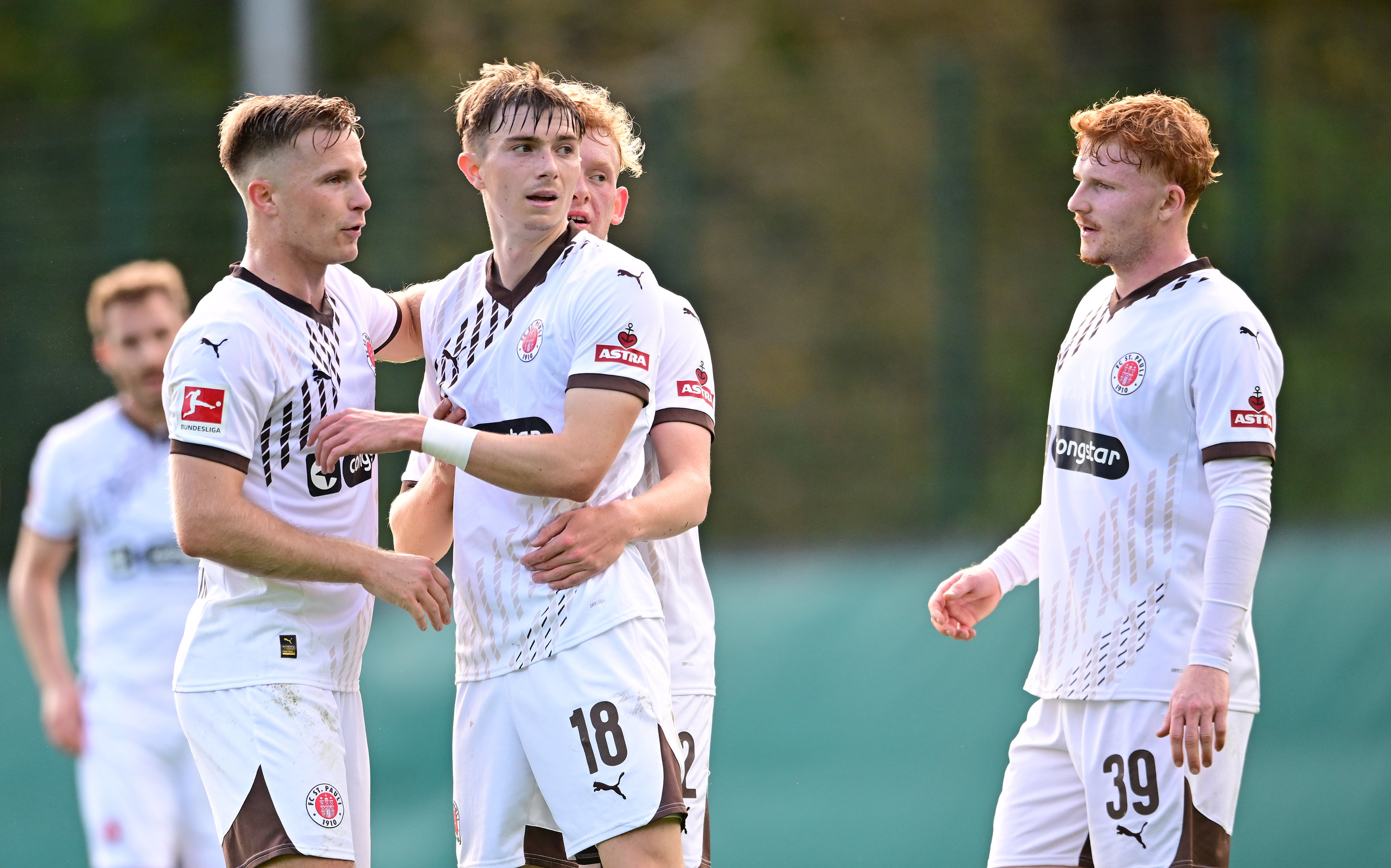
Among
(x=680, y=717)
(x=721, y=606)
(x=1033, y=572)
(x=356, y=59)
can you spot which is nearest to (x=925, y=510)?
(x=721, y=606)

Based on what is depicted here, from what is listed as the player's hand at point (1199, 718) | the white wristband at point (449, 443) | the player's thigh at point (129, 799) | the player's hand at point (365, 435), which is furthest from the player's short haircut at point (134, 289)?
the player's hand at point (1199, 718)

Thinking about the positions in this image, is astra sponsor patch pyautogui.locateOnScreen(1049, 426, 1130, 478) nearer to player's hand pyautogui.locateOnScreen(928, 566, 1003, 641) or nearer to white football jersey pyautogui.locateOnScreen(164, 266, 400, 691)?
player's hand pyautogui.locateOnScreen(928, 566, 1003, 641)

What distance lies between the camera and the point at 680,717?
4820 mm

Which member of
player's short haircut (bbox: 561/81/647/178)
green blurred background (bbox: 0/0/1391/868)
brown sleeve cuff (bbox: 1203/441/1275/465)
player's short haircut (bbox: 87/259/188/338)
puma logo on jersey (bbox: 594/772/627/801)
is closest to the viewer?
puma logo on jersey (bbox: 594/772/627/801)

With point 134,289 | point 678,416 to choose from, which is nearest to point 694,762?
point 678,416

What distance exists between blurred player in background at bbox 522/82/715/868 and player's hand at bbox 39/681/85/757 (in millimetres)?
3323

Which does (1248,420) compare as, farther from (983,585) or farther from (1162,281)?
(983,585)

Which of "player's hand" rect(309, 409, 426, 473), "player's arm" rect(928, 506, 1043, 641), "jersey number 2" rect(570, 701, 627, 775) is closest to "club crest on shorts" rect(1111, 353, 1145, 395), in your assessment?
"player's arm" rect(928, 506, 1043, 641)

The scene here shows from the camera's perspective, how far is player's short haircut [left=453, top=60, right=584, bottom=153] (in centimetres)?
450

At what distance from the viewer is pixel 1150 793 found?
4.51 metres

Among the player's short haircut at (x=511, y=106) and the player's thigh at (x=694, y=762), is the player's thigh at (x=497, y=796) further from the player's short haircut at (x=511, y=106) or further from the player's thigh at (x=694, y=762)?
the player's short haircut at (x=511, y=106)

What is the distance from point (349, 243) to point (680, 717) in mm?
1668

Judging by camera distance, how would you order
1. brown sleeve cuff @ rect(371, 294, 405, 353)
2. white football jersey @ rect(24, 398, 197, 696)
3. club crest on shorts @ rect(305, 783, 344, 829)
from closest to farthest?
club crest on shorts @ rect(305, 783, 344, 829), brown sleeve cuff @ rect(371, 294, 405, 353), white football jersey @ rect(24, 398, 197, 696)

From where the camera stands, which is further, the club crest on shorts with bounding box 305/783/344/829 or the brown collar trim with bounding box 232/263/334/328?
the brown collar trim with bounding box 232/263/334/328
